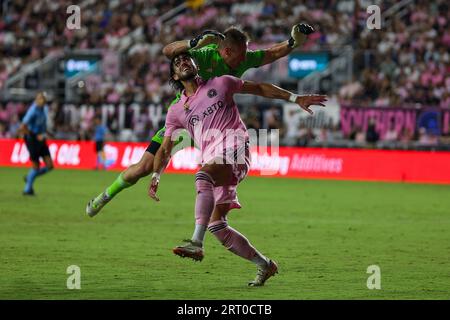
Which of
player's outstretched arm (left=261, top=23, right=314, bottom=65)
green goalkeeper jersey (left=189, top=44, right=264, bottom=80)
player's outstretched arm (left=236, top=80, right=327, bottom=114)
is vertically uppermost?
player's outstretched arm (left=261, top=23, right=314, bottom=65)

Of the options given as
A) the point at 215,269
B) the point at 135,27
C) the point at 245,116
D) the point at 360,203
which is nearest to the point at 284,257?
the point at 215,269

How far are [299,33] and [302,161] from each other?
845 inches

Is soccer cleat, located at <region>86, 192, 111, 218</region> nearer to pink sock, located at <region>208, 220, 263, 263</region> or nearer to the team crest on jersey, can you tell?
pink sock, located at <region>208, 220, 263, 263</region>

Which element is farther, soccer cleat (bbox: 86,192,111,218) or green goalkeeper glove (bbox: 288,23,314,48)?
soccer cleat (bbox: 86,192,111,218)

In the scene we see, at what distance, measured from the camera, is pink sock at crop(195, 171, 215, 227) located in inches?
381

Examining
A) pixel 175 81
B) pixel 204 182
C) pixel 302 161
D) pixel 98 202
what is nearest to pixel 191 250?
pixel 204 182

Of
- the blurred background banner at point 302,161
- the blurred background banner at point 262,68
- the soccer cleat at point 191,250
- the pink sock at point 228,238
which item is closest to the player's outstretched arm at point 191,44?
the pink sock at point 228,238

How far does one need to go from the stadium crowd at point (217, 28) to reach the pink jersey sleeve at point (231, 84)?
71.8 feet

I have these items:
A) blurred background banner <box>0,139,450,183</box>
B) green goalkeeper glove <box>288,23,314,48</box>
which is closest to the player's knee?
green goalkeeper glove <box>288,23,314,48</box>

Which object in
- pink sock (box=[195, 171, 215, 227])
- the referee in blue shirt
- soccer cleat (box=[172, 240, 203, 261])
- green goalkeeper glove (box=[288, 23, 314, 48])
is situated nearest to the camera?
soccer cleat (box=[172, 240, 203, 261])

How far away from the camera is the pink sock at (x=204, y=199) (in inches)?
381

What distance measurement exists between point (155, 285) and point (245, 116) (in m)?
23.6

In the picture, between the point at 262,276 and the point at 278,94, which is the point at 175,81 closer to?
the point at 278,94

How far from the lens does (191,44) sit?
10547 millimetres
